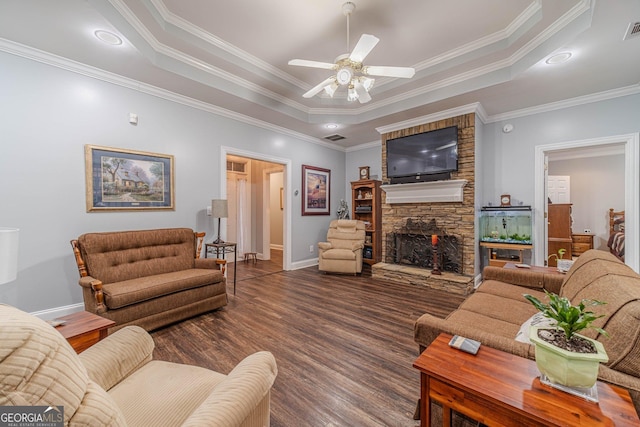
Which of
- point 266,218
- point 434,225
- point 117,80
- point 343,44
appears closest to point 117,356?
point 117,80

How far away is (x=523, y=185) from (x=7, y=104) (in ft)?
21.4

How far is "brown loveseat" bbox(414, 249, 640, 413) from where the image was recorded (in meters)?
1.01

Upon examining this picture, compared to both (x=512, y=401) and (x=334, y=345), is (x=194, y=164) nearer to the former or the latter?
(x=334, y=345)

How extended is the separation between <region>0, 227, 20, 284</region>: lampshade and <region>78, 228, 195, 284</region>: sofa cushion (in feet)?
4.86

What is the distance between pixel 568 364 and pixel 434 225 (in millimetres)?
3713

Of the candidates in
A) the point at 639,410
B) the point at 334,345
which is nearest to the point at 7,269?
the point at 334,345

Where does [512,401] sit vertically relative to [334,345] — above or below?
above

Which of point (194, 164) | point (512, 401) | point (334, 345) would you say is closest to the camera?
point (512, 401)

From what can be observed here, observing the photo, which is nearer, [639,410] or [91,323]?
[639,410]

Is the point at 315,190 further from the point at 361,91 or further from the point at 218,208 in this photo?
the point at 361,91

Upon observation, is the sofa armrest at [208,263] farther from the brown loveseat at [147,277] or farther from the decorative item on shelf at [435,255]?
the decorative item on shelf at [435,255]

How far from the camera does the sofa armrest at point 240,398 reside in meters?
0.80

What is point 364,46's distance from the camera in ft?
7.29

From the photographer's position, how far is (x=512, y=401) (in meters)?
0.90
